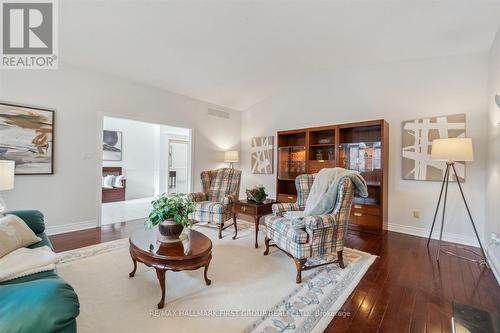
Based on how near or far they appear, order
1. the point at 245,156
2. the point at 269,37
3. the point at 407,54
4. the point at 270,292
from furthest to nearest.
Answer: the point at 245,156, the point at 407,54, the point at 269,37, the point at 270,292

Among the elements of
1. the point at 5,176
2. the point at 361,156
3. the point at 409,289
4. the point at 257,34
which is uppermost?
the point at 257,34

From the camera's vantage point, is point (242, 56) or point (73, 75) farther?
point (242, 56)

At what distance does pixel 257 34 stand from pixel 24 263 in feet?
11.4

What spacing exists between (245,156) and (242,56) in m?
2.95

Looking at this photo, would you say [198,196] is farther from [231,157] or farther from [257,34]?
[257,34]

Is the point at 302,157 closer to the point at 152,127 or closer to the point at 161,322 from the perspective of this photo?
the point at 161,322

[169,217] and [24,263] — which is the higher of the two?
[169,217]

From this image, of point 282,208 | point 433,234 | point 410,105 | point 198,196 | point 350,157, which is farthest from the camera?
point 350,157

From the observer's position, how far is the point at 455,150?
2.74 meters

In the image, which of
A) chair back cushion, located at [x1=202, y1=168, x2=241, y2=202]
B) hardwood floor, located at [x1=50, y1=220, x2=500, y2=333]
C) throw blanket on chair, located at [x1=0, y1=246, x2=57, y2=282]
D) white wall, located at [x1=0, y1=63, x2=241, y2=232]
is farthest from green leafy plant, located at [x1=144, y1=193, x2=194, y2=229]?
white wall, located at [x1=0, y1=63, x2=241, y2=232]

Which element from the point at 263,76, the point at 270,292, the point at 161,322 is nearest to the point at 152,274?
the point at 161,322

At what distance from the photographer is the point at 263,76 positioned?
467 cm

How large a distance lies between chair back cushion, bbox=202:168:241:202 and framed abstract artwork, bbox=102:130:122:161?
4.22m

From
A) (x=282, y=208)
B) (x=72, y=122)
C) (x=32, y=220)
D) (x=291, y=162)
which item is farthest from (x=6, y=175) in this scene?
(x=291, y=162)
